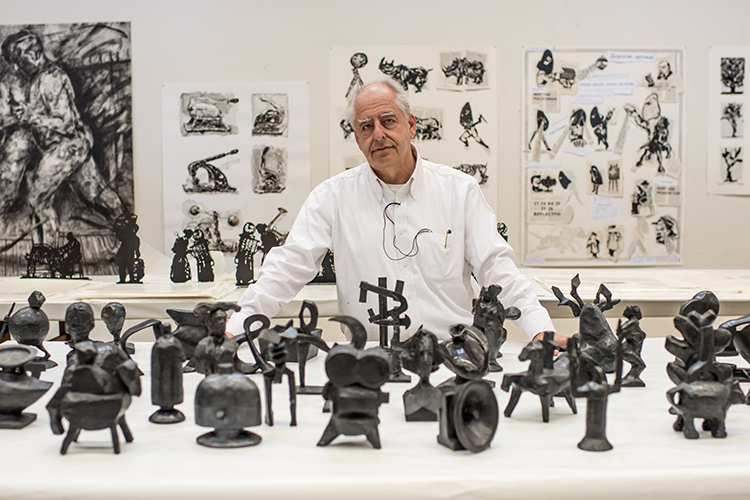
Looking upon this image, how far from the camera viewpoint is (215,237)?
4.30 m

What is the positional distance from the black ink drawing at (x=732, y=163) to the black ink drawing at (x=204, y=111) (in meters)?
3.22

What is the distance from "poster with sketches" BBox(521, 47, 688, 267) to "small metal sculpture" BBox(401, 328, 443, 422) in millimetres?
3095

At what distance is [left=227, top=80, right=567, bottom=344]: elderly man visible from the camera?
250 centimetres

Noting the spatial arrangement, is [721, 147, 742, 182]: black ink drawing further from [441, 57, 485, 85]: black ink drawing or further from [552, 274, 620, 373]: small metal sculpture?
[552, 274, 620, 373]: small metal sculpture

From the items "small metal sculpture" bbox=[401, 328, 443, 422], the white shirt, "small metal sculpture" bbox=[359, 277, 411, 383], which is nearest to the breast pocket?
the white shirt

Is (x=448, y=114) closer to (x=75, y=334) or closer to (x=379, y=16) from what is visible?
(x=379, y=16)

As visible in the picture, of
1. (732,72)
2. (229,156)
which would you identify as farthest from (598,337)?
(732,72)

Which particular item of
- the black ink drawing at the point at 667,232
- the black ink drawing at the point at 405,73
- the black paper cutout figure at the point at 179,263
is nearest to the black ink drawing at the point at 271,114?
the black ink drawing at the point at 405,73

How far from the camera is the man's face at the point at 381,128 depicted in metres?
2.48

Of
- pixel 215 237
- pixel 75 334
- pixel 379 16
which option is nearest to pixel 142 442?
pixel 75 334

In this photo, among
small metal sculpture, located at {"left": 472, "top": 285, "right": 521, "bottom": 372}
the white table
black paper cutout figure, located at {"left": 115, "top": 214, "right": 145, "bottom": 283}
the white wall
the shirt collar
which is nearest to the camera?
the white table

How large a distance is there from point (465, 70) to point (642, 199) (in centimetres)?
143

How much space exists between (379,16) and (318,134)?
848 mm

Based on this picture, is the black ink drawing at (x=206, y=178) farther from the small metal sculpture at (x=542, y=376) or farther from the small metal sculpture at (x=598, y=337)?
the small metal sculpture at (x=542, y=376)
